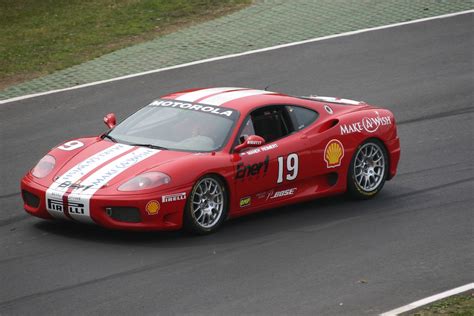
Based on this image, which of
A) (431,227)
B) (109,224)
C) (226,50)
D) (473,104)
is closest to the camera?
(109,224)

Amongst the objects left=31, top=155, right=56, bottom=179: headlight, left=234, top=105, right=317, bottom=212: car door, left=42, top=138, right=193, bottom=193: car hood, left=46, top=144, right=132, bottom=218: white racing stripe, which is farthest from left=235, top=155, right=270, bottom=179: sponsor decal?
left=31, top=155, right=56, bottom=179: headlight

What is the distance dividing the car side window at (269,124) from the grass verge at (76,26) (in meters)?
7.04

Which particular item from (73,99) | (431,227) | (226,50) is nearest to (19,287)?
(431,227)

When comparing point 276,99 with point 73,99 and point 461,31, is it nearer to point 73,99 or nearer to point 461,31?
point 73,99

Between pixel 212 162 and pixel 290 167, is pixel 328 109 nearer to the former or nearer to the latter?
pixel 290 167

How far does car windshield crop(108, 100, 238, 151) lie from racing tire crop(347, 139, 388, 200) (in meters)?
1.65

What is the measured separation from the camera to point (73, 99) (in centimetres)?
1705

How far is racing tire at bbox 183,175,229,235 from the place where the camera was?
36.2 feet

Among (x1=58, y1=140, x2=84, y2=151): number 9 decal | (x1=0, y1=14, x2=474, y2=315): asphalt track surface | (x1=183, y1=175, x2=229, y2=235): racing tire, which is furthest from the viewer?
(x1=58, y1=140, x2=84, y2=151): number 9 decal

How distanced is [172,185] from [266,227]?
130cm

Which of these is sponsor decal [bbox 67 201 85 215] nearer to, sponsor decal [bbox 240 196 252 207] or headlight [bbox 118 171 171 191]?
headlight [bbox 118 171 171 191]

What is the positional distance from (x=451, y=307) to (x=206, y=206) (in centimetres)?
295

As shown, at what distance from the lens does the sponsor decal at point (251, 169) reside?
11467 millimetres

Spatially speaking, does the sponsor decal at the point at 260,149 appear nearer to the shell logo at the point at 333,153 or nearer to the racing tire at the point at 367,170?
the shell logo at the point at 333,153
